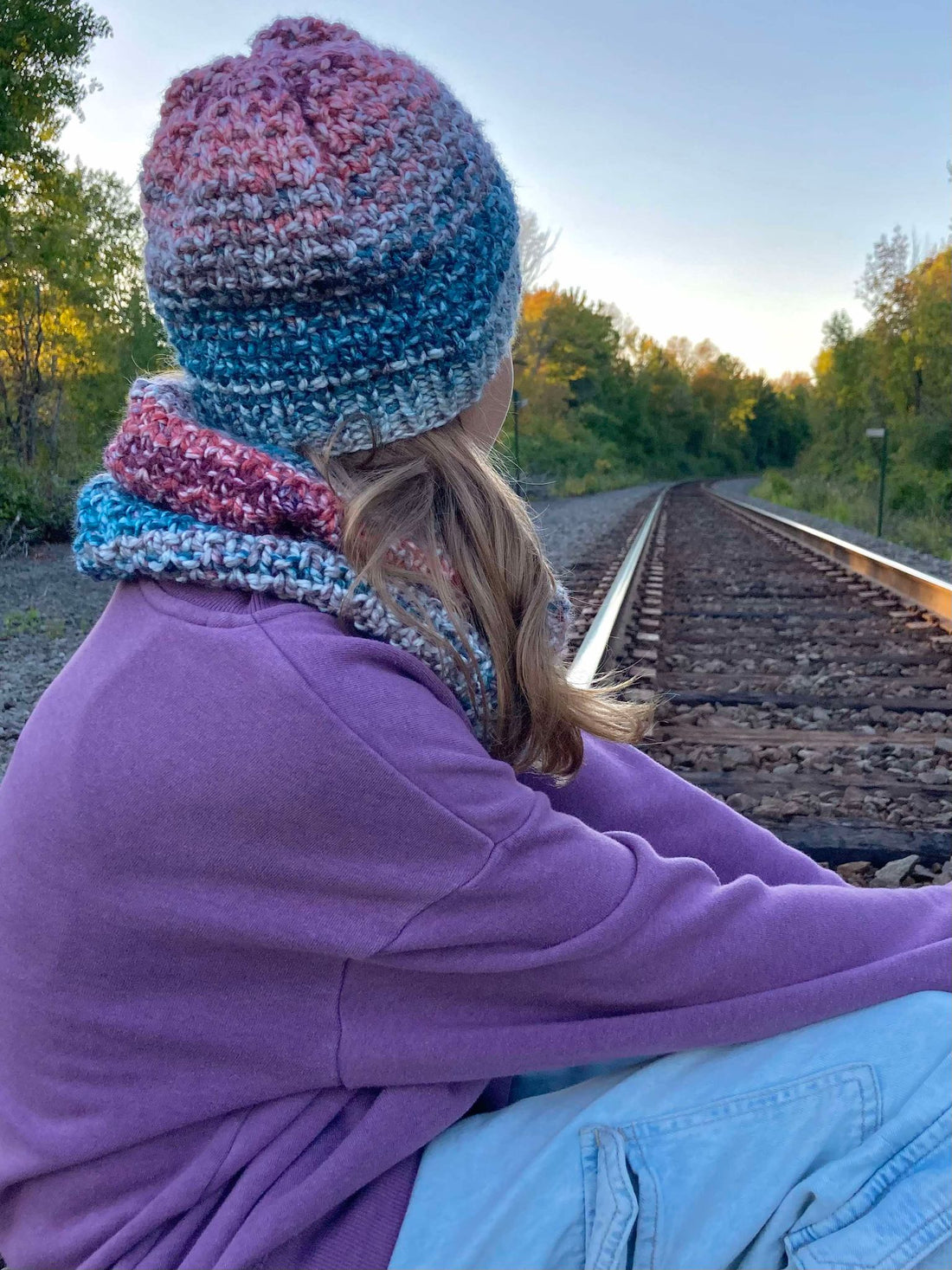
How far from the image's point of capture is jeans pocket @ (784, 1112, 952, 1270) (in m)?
0.97

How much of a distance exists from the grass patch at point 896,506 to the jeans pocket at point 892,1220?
10.7 metres

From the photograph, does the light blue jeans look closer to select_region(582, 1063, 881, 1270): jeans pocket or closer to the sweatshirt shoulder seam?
select_region(582, 1063, 881, 1270): jeans pocket

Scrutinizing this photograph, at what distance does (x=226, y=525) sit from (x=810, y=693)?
3341mm

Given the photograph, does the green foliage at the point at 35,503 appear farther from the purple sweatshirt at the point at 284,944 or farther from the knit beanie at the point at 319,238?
the purple sweatshirt at the point at 284,944

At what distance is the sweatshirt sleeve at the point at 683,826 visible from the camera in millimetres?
1508

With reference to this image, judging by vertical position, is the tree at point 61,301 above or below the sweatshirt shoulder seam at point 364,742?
above

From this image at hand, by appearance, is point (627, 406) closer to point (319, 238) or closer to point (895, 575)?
point (895, 575)

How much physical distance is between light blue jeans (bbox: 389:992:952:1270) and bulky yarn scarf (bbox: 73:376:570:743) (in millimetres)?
A: 485

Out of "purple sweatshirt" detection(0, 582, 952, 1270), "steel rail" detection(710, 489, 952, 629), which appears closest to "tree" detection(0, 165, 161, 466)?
"steel rail" detection(710, 489, 952, 629)

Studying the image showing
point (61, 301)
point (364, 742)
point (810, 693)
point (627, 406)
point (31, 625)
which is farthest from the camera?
point (627, 406)

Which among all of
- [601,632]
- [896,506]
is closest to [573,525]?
[896,506]

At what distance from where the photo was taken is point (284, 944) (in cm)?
95

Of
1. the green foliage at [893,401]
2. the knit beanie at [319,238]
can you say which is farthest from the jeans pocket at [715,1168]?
the green foliage at [893,401]

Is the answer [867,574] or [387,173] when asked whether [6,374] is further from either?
[387,173]
